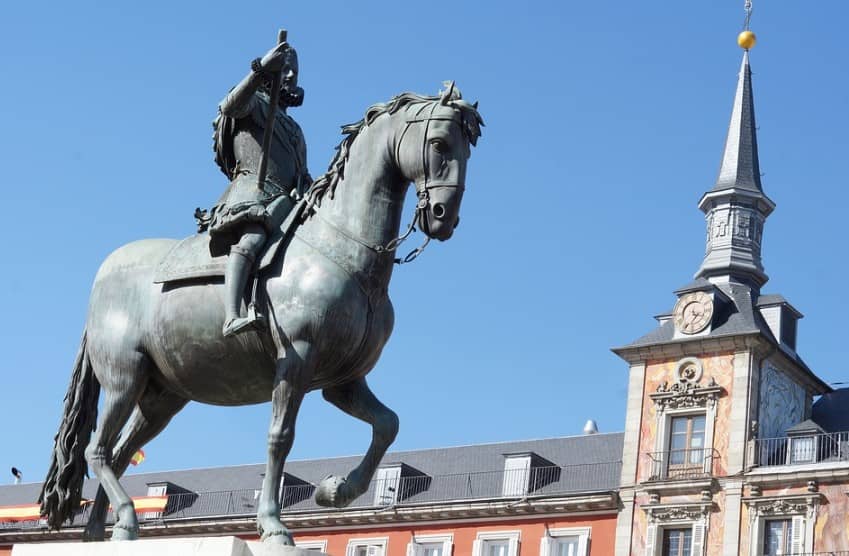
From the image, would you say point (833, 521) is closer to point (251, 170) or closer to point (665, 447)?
point (665, 447)

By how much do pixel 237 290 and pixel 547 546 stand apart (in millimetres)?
35681

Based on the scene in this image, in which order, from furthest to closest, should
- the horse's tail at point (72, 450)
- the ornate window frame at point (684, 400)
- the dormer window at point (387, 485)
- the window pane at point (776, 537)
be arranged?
1. the dormer window at point (387, 485)
2. the ornate window frame at point (684, 400)
3. the window pane at point (776, 537)
4. the horse's tail at point (72, 450)

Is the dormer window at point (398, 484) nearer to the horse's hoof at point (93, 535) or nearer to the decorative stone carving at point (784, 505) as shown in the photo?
the decorative stone carving at point (784, 505)

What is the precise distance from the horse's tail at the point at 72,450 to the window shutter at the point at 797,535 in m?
32.0

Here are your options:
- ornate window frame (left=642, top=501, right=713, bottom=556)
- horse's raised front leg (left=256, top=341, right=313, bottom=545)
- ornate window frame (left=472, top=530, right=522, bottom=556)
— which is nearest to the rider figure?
horse's raised front leg (left=256, top=341, right=313, bottom=545)

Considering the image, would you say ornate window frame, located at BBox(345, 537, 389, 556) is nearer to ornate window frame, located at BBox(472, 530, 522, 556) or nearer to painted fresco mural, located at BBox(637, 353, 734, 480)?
ornate window frame, located at BBox(472, 530, 522, 556)

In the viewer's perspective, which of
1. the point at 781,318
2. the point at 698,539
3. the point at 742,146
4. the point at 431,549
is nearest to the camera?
the point at 698,539

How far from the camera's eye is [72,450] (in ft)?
29.8

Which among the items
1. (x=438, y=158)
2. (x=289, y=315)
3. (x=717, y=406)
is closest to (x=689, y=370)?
(x=717, y=406)

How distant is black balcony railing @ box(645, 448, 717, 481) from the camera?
Result: 41.2 m

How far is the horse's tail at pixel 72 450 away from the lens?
9.06m

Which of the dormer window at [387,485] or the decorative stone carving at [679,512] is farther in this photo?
the dormer window at [387,485]

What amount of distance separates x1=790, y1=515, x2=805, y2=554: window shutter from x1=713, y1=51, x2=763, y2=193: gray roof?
12.0m

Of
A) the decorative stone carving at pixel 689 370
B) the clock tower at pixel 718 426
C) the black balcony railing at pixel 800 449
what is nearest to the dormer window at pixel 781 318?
the clock tower at pixel 718 426
